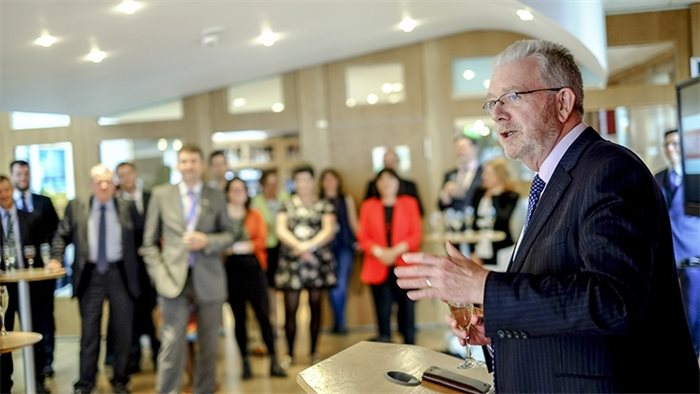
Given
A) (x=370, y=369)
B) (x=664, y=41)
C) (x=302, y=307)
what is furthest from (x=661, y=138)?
(x=302, y=307)

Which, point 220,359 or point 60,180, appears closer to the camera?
point 60,180

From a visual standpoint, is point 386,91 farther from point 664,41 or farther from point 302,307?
point 664,41

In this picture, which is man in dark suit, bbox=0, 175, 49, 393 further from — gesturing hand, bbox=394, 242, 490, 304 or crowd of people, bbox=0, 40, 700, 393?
gesturing hand, bbox=394, 242, 490, 304

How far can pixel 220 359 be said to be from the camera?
5.96 meters

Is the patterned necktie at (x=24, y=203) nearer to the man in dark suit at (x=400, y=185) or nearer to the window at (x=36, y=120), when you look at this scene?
the window at (x=36, y=120)

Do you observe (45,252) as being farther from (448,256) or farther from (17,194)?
(448,256)

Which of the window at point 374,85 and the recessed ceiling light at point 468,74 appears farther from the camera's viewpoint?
the window at point 374,85

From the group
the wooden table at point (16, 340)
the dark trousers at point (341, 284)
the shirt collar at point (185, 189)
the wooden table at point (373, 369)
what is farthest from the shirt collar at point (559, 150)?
the dark trousers at point (341, 284)

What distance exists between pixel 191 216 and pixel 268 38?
165cm

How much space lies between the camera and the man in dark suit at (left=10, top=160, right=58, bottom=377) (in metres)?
3.21

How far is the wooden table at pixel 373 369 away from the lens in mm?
1901

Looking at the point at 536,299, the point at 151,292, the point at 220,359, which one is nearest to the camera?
the point at 536,299

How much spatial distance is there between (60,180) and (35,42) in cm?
65

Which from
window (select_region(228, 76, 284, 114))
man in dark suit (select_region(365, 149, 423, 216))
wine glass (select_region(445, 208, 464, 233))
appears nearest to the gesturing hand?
wine glass (select_region(445, 208, 464, 233))
